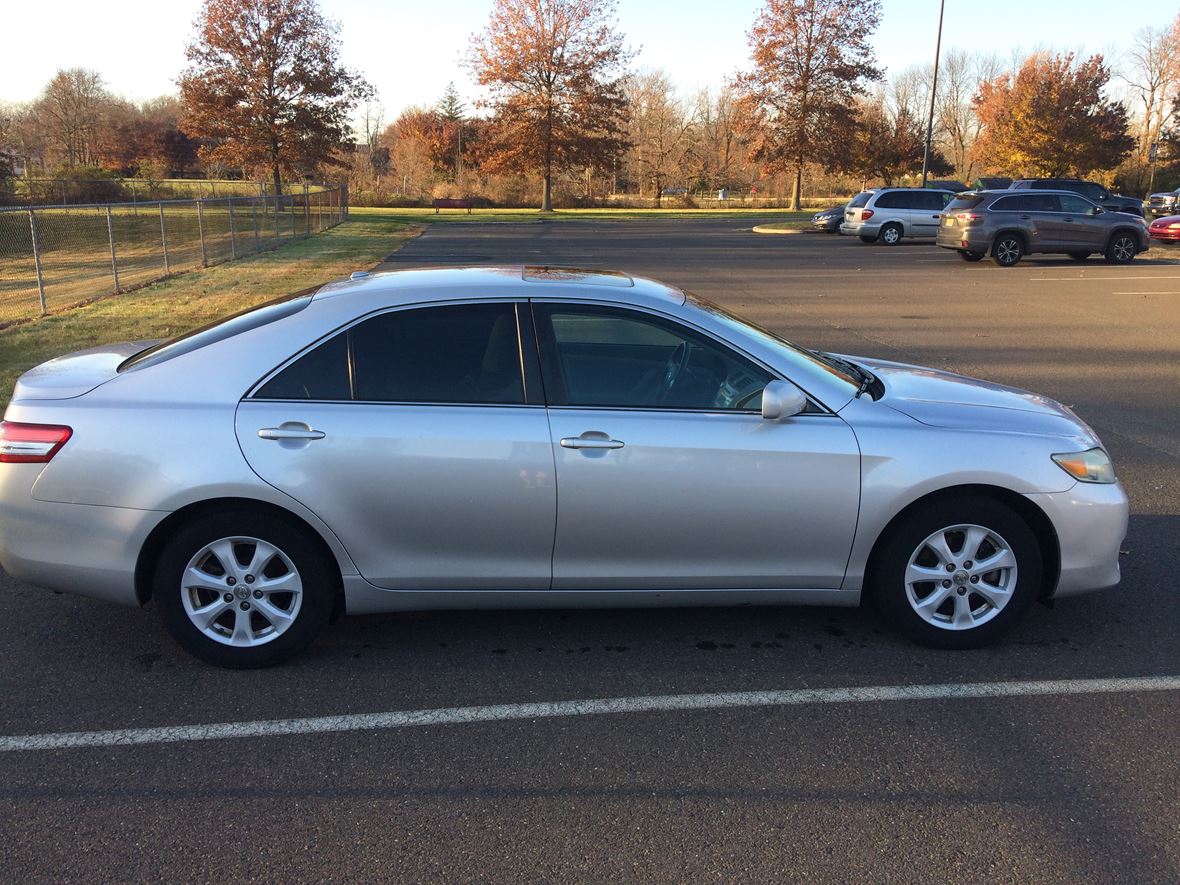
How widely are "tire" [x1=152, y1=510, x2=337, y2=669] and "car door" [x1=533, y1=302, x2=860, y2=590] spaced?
101 cm

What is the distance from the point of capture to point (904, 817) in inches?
118

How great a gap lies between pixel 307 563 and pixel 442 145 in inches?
3643

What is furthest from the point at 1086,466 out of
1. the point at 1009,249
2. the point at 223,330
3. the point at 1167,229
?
the point at 1167,229

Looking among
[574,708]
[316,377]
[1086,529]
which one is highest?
[316,377]

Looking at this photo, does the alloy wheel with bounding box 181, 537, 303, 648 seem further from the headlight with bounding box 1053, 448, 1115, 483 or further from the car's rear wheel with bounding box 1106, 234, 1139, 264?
the car's rear wheel with bounding box 1106, 234, 1139, 264

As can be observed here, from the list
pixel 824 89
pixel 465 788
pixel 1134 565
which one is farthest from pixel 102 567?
pixel 824 89

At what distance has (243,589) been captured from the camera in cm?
384

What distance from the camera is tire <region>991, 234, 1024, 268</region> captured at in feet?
74.9

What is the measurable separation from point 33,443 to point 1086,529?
427 cm

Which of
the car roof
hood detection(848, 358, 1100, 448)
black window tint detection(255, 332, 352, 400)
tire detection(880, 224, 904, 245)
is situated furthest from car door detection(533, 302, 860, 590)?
tire detection(880, 224, 904, 245)

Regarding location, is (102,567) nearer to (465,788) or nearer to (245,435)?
(245,435)

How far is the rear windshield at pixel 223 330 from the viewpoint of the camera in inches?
161

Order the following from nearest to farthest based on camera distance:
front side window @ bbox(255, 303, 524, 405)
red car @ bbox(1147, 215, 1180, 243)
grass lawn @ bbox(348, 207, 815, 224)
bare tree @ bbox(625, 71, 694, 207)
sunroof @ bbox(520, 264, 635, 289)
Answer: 1. front side window @ bbox(255, 303, 524, 405)
2. sunroof @ bbox(520, 264, 635, 289)
3. red car @ bbox(1147, 215, 1180, 243)
4. grass lawn @ bbox(348, 207, 815, 224)
5. bare tree @ bbox(625, 71, 694, 207)

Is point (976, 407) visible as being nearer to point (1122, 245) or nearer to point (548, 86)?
point (1122, 245)
